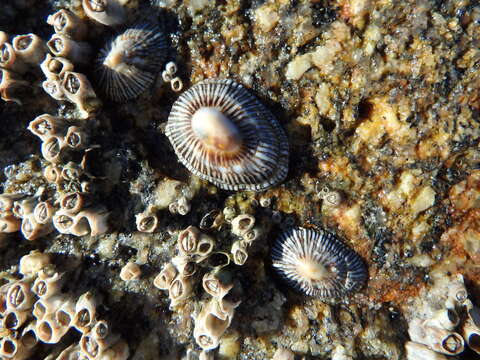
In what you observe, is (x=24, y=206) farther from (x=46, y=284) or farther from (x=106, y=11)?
(x=106, y=11)

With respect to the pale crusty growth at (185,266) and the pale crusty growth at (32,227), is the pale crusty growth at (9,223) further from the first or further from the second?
the pale crusty growth at (185,266)

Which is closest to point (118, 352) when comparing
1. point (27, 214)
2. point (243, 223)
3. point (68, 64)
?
point (27, 214)

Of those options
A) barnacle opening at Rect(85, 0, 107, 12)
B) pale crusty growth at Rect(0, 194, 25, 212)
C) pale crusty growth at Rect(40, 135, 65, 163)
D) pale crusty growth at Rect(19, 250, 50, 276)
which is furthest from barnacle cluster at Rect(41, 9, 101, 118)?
pale crusty growth at Rect(19, 250, 50, 276)

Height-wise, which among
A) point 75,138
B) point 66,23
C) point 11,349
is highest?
point 66,23

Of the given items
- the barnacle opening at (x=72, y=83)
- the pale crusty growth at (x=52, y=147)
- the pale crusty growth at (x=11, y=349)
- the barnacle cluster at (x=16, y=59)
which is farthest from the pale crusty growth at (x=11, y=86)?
the pale crusty growth at (x=11, y=349)

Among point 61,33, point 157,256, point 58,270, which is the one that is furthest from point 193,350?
point 61,33

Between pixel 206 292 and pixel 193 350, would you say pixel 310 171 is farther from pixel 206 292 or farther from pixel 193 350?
pixel 193 350

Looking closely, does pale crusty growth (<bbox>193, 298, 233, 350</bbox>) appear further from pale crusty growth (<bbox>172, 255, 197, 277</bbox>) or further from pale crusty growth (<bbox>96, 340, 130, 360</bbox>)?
pale crusty growth (<bbox>96, 340, 130, 360</bbox>)
